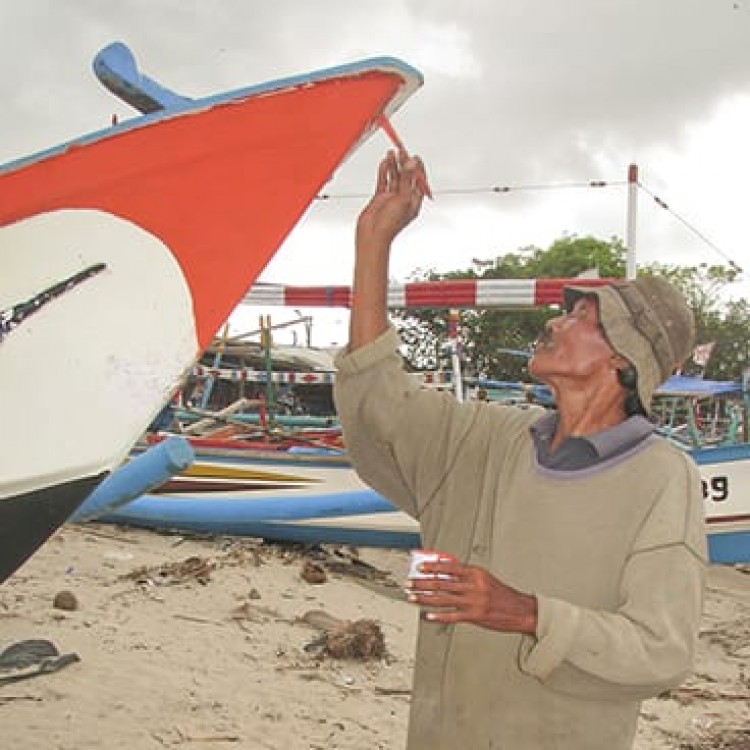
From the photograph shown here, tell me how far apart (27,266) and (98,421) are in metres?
0.29

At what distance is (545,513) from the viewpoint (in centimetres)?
146

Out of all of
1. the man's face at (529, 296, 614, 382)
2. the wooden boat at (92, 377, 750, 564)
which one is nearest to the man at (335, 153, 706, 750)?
the man's face at (529, 296, 614, 382)

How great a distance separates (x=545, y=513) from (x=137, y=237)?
0.87 m

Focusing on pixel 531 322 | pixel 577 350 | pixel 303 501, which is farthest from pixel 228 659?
pixel 531 322

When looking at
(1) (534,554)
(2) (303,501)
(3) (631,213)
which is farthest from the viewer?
(3) (631,213)

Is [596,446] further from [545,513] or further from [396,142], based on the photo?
[396,142]

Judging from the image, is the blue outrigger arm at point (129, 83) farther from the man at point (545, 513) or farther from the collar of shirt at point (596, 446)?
the collar of shirt at point (596, 446)

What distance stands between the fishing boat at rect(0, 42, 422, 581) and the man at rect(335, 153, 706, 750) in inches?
7.8

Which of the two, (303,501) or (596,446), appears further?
(303,501)

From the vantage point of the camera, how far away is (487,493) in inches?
62.1

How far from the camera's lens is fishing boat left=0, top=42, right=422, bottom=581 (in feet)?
5.41

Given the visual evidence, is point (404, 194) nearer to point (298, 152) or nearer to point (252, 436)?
point (298, 152)

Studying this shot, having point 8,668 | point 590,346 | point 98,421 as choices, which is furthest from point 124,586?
point 590,346

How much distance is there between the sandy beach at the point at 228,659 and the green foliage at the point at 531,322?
10615 millimetres
